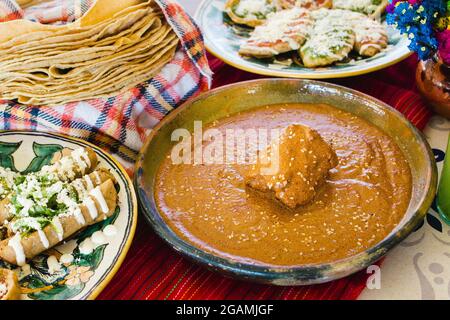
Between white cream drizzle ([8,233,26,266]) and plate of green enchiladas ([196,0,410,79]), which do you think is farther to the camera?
plate of green enchiladas ([196,0,410,79])

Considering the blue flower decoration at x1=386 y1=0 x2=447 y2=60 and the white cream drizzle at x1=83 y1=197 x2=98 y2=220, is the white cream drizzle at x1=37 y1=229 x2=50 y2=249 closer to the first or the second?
the white cream drizzle at x1=83 y1=197 x2=98 y2=220

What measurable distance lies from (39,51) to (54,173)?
35 centimetres

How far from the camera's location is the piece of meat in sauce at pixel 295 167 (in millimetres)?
1386

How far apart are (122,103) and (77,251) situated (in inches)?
18.9

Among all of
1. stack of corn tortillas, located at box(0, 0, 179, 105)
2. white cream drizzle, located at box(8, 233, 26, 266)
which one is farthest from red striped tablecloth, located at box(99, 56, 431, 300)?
stack of corn tortillas, located at box(0, 0, 179, 105)

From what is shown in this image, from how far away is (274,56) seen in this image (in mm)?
2047

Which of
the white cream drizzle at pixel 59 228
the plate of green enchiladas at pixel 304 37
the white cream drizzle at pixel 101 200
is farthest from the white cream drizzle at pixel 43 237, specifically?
the plate of green enchiladas at pixel 304 37

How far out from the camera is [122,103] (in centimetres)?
160

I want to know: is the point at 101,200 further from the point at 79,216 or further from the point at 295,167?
the point at 295,167

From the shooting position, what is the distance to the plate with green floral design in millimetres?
1225

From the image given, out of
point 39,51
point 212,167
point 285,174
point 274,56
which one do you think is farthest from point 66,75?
point 274,56

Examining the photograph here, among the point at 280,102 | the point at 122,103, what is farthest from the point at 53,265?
the point at 280,102

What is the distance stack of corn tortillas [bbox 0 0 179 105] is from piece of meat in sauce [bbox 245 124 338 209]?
480 millimetres

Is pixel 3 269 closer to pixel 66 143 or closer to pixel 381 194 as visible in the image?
pixel 66 143
